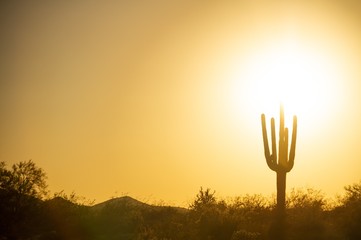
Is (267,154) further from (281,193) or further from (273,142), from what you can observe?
(281,193)

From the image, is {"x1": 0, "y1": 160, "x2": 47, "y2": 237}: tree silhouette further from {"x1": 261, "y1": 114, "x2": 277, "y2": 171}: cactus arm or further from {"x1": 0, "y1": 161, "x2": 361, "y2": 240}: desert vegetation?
{"x1": 261, "y1": 114, "x2": 277, "y2": 171}: cactus arm

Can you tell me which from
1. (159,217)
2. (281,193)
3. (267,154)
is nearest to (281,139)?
(267,154)

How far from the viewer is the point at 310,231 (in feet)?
80.2

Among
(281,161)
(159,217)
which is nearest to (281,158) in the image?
(281,161)

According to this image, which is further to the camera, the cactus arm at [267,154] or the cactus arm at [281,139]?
the cactus arm at [267,154]

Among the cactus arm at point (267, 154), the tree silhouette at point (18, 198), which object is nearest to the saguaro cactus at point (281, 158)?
the cactus arm at point (267, 154)

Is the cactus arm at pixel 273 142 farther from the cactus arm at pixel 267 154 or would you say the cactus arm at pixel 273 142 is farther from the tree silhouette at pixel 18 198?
the tree silhouette at pixel 18 198

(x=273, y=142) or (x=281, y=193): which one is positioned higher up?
(x=273, y=142)

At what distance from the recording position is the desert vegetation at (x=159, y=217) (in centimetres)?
2477

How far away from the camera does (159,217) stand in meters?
32.8

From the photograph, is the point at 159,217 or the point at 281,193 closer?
the point at 281,193

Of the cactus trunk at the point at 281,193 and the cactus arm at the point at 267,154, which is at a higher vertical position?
the cactus arm at the point at 267,154

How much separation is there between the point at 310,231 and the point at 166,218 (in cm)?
1034

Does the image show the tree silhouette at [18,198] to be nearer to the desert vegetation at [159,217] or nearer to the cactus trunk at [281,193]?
the desert vegetation at [159,217]
